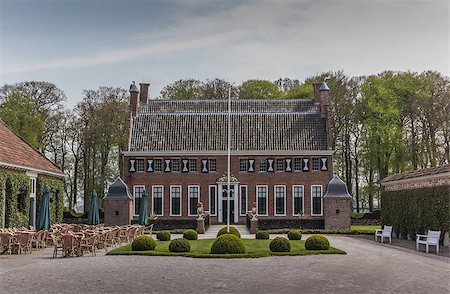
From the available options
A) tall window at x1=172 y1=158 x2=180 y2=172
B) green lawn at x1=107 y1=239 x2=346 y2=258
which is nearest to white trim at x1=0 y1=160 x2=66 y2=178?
green lawn at x1=107 y1=239 x2=346 y2=258

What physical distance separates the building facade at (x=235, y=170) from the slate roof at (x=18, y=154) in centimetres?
1069

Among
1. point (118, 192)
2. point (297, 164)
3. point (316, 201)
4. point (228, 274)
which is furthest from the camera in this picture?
point (297, 164)

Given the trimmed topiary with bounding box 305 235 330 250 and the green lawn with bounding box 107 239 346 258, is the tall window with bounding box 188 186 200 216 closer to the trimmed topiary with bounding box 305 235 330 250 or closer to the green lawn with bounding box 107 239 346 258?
the green lawn with bounding box 107 239 346 258

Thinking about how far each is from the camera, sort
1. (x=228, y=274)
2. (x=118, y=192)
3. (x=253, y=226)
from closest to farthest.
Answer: (x=228, y=274) → (x=253, y=226) → (x=118, y=192)

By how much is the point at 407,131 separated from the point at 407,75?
4.56 m

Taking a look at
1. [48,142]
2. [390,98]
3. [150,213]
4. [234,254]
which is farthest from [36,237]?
[390,98]

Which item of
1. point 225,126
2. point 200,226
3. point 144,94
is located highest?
point 144,94

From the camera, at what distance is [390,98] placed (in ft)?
153

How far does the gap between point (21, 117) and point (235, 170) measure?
54.9 ft

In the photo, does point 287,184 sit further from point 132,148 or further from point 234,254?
point 234,254

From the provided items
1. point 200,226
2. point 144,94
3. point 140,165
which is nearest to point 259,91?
point 144,94

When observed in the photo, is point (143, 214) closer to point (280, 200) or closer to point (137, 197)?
point (137, 197)

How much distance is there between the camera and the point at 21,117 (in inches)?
1752

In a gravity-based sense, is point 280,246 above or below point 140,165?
below
